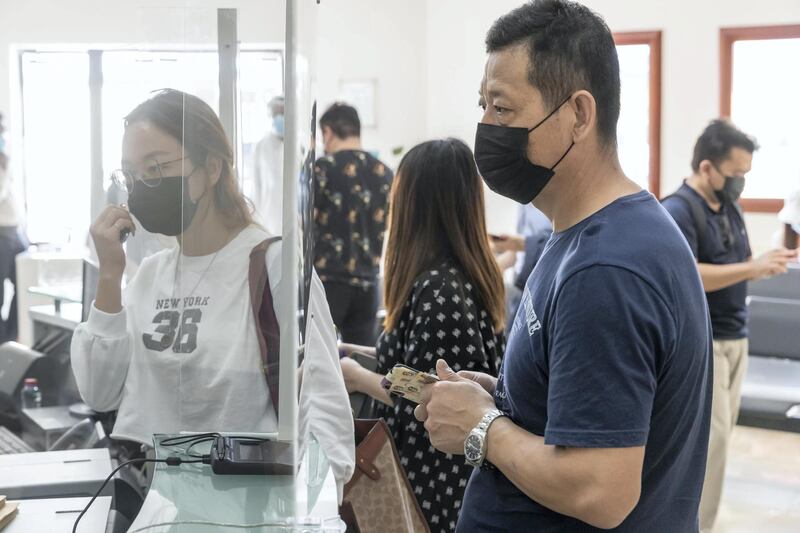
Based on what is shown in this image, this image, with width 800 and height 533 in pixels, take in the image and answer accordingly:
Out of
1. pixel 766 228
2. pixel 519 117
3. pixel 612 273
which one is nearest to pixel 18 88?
pixel 519 117

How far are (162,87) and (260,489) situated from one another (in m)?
0.58

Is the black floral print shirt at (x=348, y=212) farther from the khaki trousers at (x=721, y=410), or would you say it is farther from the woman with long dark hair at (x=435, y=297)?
the woman with long dark hair at (x=435, y=297)

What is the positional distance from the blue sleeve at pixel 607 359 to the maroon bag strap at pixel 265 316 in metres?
0.37

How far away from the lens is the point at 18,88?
1900mm

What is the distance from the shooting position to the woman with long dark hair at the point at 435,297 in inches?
79.5

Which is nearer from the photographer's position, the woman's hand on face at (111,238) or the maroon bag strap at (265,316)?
the maroon bag strap at (265,316)

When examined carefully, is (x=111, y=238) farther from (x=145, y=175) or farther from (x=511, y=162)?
(x=511, y=162)

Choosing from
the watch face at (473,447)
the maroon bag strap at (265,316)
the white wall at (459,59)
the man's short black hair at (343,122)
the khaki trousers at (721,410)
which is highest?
the white wall at (459,59)

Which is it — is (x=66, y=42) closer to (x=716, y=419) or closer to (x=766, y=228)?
(x=716, y=419)

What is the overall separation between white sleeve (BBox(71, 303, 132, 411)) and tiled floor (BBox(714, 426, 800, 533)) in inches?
117

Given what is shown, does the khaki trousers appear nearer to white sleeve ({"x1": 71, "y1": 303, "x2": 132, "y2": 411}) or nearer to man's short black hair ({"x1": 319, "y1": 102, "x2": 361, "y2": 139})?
man's short black hair ({"x1": 319, "y1": 102, "x2": 361, "y2": 139})

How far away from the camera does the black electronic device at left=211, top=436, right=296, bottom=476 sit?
1.23m

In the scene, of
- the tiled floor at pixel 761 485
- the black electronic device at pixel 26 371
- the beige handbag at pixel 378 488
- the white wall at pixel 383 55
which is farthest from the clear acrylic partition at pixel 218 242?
the white wall at pixel 383 55

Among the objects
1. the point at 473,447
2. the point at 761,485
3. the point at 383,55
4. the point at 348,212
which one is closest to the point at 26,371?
the point at 473,447
